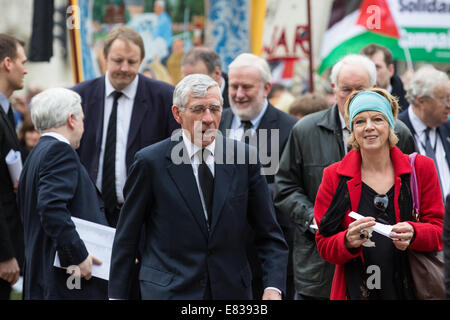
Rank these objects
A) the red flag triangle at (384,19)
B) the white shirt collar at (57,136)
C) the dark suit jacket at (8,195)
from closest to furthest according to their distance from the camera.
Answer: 1. the white shirt collar at (57,136)
2. the dark suit jacket at (8,195)
3. the red flag triangle at (384,19)

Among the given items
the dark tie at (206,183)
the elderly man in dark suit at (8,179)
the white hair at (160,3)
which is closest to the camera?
the dark tie at (206,183)

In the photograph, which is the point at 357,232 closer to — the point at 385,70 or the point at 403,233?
the point at 403,233

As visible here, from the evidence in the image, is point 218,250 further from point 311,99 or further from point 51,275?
point 311,99

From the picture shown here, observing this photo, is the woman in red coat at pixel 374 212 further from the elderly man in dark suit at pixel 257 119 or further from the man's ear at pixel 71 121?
the man's ear at pixel 71 121

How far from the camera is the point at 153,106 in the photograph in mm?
6914

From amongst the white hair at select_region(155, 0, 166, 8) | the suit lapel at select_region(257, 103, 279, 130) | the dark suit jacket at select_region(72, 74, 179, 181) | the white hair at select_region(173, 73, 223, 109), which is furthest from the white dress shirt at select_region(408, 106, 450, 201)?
the white hair at select_region(155, 0, 166, 8)

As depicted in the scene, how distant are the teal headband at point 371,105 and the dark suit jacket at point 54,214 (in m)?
1.98

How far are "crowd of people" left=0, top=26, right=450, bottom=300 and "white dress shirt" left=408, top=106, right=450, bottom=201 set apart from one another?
0.01m

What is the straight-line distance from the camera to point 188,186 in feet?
15.6

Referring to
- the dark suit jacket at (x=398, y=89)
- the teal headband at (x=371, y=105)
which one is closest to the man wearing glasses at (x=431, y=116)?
the dark suit jacket at (x=398, y=89)

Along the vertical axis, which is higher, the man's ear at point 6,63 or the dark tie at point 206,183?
the man's ear at point 6,63

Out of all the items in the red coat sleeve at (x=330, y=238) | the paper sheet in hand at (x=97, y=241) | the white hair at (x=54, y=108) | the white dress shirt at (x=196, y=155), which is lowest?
the paper sheet in hand at (x=97, y=241)

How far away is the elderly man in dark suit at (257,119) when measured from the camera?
7.00 metres
